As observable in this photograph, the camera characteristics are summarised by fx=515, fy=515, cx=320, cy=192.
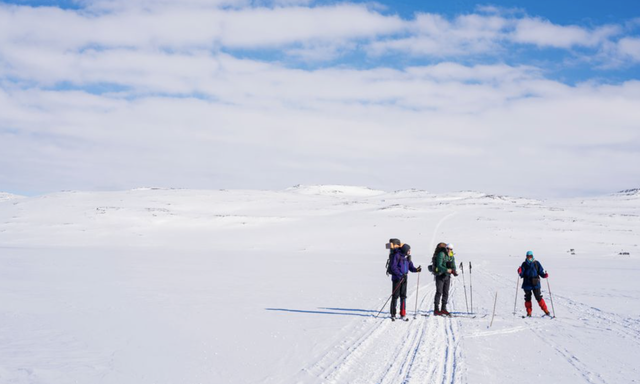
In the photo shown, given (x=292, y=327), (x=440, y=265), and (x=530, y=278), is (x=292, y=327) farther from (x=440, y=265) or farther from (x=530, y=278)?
(x=530, y=278)

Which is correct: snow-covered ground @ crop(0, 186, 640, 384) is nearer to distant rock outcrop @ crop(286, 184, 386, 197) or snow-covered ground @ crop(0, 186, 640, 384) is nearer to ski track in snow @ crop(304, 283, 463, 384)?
ski track in snow @ crop(304, 283, 463, 384)

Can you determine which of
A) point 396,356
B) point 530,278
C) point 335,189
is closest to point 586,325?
point 530,278

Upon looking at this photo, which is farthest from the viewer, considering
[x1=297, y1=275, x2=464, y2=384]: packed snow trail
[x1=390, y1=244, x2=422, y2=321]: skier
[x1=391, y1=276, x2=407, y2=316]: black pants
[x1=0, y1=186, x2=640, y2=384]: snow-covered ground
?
[x1=390, y1=244, x2=422, y2=321]: skier

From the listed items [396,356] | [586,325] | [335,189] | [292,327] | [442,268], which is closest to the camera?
[396,356]

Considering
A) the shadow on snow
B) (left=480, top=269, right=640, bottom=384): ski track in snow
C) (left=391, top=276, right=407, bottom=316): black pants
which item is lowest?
the shadow on snow

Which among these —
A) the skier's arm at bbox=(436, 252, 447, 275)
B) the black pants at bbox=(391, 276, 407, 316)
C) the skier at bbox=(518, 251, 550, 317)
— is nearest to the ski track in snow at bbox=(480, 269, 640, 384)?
the skier at bbox=(518, 251, 550, 317)

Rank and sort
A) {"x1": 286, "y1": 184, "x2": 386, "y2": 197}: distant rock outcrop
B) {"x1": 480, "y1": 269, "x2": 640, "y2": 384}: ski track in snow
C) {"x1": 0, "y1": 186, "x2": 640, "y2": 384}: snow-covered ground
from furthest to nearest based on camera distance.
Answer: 1. {"x1": 286, "y1": 184, "x2": 386, "y2": 197}: distant rock outcrop
2. {"x1": 480, "y1": 269, "x2": 640, "y2": 384}: ski track in snow
3. {"x1": 0, "y1": 186, "x2": 640, "y2": 384}: snow-covered ground

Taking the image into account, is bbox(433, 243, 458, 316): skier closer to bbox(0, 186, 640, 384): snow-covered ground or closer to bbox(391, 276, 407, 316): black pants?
bbox(0, 186, 640, 384): snow-covered ground

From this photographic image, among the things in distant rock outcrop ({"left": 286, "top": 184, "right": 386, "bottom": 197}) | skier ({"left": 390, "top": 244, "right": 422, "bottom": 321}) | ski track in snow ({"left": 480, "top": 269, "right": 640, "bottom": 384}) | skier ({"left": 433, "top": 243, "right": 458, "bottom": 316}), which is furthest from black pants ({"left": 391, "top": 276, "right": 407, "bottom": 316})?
distant rock outcrop ({"left": 286, "top": 184, "right": 386, "bottom": 197})

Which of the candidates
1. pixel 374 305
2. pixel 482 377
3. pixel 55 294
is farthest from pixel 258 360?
pixel 55 294

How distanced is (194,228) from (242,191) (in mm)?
34020

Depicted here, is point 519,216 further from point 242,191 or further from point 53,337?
point 53,337

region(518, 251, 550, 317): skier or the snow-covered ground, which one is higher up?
region(518, 251, 550, 317): skier

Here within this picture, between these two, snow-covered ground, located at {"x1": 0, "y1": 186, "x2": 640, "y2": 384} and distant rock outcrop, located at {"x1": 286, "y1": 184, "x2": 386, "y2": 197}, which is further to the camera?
distant rock outcrop, located at {"x1": 286, "y1": 184, "x2": 386, "y2": 197}
